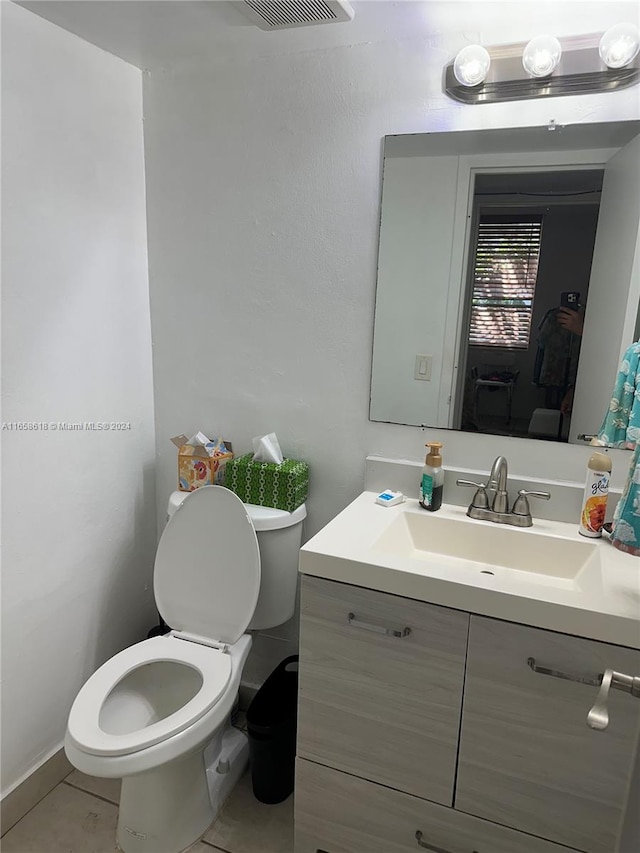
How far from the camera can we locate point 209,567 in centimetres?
162

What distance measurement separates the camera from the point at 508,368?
1.48 meters

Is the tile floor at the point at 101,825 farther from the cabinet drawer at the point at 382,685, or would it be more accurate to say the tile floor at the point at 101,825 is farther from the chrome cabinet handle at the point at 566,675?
the chrome cabinet handle at the point at 566,675

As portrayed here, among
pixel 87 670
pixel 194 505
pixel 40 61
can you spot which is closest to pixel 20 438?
pixel 194 505

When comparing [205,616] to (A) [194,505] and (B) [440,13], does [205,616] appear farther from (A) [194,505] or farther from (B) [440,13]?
(B) [440,13]

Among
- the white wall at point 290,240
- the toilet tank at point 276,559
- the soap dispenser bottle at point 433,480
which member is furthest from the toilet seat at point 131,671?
the soap dispenser bottle at point 433,480

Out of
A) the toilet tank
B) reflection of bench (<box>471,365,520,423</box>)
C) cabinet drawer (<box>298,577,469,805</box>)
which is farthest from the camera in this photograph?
the toilet tank

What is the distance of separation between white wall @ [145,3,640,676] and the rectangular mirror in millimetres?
52

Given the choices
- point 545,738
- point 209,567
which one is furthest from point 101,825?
point 545,738

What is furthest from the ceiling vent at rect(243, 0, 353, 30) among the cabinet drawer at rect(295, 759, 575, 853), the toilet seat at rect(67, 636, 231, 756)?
the cabinet drawer at rect(295, 759, 575, 853)

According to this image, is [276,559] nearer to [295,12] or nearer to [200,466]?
[200,466]

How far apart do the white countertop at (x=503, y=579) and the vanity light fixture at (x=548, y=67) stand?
1.07 m

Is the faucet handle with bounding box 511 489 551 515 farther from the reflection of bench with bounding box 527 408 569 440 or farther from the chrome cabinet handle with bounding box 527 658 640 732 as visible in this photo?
the chrome cabinet handle with bounding box 527 658 640 732

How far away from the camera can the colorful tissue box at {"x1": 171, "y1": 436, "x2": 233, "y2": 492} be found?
1753 millimetres

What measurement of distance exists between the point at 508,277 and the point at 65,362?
4.07ft
